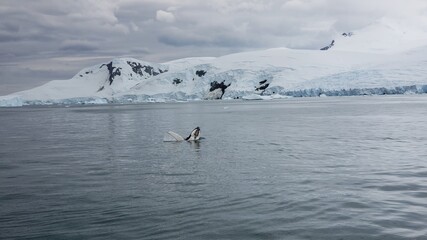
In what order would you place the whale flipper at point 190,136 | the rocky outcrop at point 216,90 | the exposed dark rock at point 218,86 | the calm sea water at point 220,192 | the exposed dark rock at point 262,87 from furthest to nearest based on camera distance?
the rocky outcrop at point 216,90
the exposed dark rock at point 218,86
the exposed dark rock at point 262,87
the whale flipper at point 190,136
the calm sea water at point 220,192

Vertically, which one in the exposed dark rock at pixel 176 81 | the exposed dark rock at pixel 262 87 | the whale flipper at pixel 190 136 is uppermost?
the exposed dark rock at pixel 176 81

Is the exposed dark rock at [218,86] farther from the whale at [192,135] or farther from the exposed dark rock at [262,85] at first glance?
the whale at [192,135]

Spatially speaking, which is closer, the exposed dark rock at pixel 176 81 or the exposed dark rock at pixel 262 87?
the exposed dark rock at pixel 262 87

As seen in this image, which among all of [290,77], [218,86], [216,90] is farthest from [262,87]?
[216,90]

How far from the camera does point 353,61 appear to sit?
5876 inches

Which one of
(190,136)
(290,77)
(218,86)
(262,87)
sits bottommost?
(190,136)

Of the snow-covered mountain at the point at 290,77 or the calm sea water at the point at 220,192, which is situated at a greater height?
the snow-covered mountain at the point at 290,77

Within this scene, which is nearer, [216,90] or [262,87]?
[262,87]

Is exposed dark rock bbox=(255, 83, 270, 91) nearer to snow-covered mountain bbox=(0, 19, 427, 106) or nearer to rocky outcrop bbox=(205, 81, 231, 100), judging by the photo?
snow-covered mountain bbox=(0, 19, 427, 106)

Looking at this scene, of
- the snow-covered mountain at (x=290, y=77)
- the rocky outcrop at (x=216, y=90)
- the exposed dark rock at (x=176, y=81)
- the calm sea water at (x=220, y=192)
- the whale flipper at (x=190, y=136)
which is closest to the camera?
the calm sea water at (x=220, y=192)

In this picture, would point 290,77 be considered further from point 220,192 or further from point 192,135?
point 220,192

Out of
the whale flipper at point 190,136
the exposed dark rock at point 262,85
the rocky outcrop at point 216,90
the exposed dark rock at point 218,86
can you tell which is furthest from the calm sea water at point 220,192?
the rocky outcrop at point 216,90

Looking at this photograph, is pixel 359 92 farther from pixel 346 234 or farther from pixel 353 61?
pixel 346 234

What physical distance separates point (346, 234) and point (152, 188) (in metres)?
5.34
